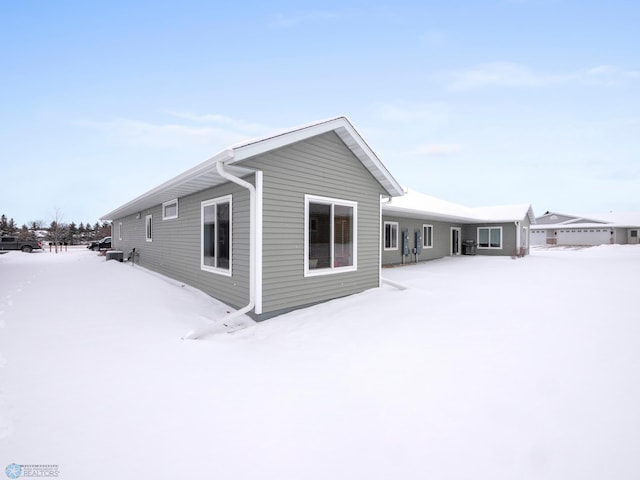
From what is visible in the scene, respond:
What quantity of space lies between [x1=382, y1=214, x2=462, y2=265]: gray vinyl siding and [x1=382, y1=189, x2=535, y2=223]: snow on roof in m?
0.90

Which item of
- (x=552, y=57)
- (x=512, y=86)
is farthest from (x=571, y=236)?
(x=552, y=57)

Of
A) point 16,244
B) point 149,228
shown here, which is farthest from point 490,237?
point 16,244

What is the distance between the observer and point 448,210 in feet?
58.6

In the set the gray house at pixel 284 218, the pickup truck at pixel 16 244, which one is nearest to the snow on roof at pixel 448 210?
the gray house at pixel 284 218

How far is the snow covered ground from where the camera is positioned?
2115mm

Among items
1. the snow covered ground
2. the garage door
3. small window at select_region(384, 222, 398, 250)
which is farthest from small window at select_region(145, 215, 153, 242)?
the garage door

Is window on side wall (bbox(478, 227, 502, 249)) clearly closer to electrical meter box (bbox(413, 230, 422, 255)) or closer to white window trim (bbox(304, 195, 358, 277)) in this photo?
electrical meter box (bbox(413, 230, 422, 255))

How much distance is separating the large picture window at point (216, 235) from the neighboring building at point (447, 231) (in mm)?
8683

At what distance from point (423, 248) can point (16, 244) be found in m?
31.1

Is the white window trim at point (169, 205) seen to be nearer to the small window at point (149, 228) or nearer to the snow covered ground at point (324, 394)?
the small window at point (149, 228)

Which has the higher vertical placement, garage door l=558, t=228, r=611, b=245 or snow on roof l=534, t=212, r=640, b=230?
snow on roof l=534, t=212, r=640, b=230

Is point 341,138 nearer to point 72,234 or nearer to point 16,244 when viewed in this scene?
point 16,244

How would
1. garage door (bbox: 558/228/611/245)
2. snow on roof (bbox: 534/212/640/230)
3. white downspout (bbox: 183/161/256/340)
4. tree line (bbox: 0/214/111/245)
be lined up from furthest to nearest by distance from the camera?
tree line (bbox: 0/214/111/245)
garage door (bbox: 558/228/611/245)
snow on roof (bbox: 534/212/640/230)
white downspout (bbox: 183/161/256/340)

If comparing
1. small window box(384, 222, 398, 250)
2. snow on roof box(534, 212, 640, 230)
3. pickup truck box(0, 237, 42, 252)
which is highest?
snow on roof box(534, 212, 640, 230)
